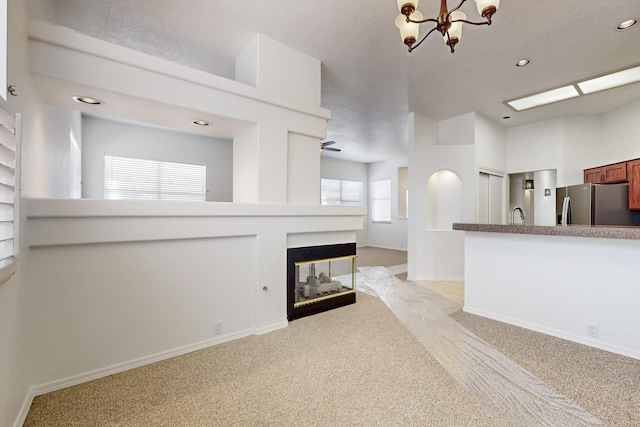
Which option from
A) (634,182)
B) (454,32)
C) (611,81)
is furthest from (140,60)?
(634,182)

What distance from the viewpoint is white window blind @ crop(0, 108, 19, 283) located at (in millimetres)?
1211

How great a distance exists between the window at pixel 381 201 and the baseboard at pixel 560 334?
6.32 metres

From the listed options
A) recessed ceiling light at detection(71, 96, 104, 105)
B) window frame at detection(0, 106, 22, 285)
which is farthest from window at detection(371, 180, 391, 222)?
window frame at detection(0, 106, 22, 285)

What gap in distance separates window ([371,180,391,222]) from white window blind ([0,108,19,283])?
29.8 ft

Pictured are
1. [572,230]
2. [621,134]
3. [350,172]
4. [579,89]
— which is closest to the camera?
[572,230]

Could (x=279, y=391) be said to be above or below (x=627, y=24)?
below

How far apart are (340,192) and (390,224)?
203 centimetres

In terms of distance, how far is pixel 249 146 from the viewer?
3041mm

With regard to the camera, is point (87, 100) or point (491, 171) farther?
point (491, 171)

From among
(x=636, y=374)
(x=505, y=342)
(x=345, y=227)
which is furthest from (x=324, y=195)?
(x=636, y=374)

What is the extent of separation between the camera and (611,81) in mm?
4016

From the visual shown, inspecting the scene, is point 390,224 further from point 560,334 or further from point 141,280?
point 141,280

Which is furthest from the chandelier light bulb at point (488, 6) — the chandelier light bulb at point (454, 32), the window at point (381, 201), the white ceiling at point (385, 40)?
the window at point (381, 201)

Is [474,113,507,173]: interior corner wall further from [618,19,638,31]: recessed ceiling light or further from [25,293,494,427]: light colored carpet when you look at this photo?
[25,293,494,427]: light colored carpet
